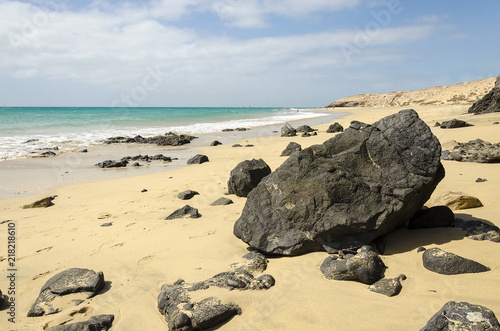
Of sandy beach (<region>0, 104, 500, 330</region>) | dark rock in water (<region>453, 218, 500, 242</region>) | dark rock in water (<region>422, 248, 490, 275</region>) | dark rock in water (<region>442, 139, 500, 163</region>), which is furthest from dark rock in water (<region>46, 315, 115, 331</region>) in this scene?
dark rock in water (<region>442, 139, 500, 163</region>)

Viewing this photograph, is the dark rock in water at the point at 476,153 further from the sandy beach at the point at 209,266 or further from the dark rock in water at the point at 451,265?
the dark rock in water at the point at 451,265

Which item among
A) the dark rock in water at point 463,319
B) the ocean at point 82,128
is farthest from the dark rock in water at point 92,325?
the ocean at point 82,128

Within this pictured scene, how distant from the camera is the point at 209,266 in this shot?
13.2 feet

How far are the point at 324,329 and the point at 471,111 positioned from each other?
22806 mm

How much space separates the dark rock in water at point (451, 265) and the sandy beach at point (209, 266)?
0.25 ft

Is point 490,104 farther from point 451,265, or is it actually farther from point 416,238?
point 451,265

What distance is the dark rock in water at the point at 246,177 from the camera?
707cm

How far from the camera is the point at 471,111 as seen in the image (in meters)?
20.8

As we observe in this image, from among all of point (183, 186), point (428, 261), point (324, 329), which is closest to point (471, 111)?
point (183, 186)

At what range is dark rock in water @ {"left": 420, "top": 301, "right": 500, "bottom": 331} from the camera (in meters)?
2.20

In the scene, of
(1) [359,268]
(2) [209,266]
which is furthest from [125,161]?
(1) [359,268]

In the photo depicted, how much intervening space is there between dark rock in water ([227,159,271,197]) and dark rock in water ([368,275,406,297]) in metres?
4.00

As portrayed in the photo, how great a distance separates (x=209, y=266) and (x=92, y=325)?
4.63ft

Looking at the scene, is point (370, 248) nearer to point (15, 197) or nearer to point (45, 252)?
point (45, 252)
